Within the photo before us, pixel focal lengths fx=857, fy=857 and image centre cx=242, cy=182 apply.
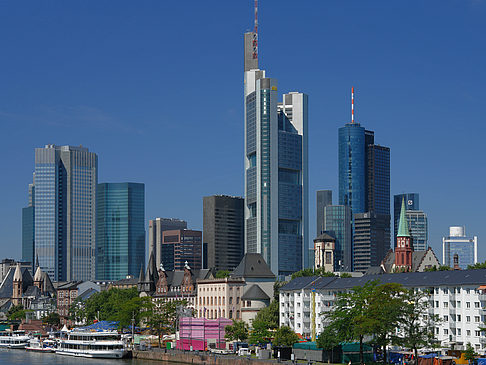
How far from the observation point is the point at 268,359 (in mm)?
132250

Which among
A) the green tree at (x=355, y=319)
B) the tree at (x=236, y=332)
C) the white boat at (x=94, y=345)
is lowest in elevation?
the white boat at (x=94, y=345)

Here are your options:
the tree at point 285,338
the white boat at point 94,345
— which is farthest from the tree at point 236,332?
the tree at point 285,338

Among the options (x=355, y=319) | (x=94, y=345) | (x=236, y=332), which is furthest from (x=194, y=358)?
(x=94, y=345)

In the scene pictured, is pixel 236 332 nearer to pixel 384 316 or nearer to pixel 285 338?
pixel 285 338

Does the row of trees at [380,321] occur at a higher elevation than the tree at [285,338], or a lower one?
higher

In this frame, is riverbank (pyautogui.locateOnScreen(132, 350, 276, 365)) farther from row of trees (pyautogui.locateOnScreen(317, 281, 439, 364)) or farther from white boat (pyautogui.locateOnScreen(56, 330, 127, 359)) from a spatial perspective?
row of trees (pyautogui.locateOnScreen(317, 281, 439, 364))

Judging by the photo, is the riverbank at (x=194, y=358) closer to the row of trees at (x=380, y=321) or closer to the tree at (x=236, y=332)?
the row of trees at (x=380, y=321)

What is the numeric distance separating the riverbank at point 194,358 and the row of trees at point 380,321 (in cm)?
1138

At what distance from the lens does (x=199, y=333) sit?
165 metres

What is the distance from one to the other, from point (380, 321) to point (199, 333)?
5542cm

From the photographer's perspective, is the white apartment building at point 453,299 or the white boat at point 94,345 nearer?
the white apartment building at point 453,299

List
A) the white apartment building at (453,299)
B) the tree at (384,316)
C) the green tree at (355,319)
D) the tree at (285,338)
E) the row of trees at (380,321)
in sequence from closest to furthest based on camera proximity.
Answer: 1. the row of trees at (380,321)
2. the tree at (384,316)
3. the green tree at (355,319)
4. the white apartment building at (453,299)
5. the tree at (285,338)

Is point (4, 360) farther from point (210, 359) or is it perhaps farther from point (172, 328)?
point (210, 359)

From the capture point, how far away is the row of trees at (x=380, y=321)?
117m
